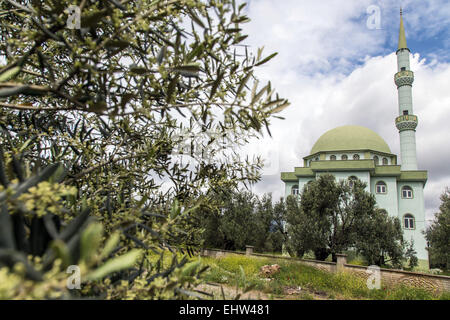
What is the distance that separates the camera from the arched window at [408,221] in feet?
90.6

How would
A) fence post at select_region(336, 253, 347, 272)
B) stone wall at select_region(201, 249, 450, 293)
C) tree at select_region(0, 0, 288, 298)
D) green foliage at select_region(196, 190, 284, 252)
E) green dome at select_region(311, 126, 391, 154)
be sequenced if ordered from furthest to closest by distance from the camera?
green dome at select_region(311, 126, 391, 154) → green foliage at select_region(196, 190, 284, 252) → fence post at select_region(336, 253, 347, 272) → stone wall at select_region(201, 249, 450, 293) → tree at select_region(0, 0, 288, 298)

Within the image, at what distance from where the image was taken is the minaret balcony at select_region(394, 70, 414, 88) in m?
29.9

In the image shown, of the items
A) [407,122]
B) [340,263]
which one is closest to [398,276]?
[340,263]

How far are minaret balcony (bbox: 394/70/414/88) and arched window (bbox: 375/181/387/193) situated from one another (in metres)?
12.3

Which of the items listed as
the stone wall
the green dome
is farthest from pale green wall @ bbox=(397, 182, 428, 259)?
the stone wall

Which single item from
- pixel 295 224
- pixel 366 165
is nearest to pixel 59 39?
pixel 295 224

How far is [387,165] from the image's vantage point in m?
28.5

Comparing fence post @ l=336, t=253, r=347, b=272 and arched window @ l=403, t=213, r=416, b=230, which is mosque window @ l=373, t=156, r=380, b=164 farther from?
fence post @ l=336, t=253, r=347, b=272

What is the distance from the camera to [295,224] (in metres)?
19.2

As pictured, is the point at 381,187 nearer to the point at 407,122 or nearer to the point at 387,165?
the point at 387,165

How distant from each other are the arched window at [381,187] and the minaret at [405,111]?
13.9ft

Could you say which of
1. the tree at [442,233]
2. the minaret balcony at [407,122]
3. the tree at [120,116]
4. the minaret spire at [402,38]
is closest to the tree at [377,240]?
the tree at [442,233]

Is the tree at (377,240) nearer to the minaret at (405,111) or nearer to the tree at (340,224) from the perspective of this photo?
the tree at (340,224)

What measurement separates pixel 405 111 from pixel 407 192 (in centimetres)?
985
